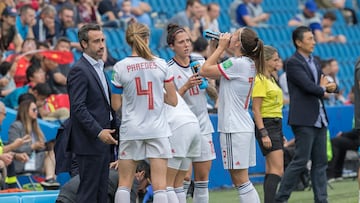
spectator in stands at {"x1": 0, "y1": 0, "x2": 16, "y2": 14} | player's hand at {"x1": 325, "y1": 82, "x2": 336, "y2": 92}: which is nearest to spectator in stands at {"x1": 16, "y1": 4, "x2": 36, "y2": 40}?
spectator in stands at {"x1": 0, "y1": 0, "x2": 16, "y2": 14}

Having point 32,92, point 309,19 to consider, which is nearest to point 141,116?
point 32,92

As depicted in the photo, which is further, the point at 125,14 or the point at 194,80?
the point at 125,14

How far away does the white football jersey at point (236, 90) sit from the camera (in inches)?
409

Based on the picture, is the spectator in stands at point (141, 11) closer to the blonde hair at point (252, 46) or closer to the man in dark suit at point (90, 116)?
the blonde hair at point (252, 46)

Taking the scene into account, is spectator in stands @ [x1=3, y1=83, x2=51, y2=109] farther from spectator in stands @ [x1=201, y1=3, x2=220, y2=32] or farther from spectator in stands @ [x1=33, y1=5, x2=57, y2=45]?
spectator in stands @ [x1=201, y1=3, x2=220, y2=32]

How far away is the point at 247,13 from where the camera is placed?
20859mm

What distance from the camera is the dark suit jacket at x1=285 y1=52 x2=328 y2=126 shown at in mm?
11953

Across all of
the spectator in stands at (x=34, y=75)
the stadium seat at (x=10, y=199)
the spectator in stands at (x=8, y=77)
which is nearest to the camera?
the stadium seat at (x=10, y=199)

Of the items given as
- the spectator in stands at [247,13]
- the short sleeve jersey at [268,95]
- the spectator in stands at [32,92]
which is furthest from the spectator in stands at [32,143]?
the spectator in stands at [247,13]

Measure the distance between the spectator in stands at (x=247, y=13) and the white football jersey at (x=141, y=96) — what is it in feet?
36.3

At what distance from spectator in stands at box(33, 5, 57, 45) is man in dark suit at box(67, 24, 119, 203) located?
7.33 meters

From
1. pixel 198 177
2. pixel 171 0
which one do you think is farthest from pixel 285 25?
A: pixel 198 177

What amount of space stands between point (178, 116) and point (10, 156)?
6.52ft

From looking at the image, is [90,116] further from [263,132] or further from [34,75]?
[34,75]
